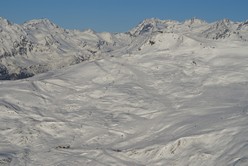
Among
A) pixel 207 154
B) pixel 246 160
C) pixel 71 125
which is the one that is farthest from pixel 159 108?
pixel 246 160

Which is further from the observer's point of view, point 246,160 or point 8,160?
point 8,160

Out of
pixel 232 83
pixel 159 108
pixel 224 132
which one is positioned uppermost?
pixel 232 83

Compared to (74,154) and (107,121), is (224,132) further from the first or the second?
(107,121)

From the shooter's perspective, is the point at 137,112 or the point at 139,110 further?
the point at 139,110

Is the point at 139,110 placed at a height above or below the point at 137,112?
above
